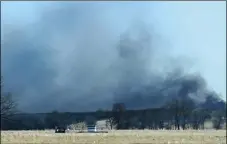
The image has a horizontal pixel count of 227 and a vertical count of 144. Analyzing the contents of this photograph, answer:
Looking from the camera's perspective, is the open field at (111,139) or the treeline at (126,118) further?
the treeline at (126,118)

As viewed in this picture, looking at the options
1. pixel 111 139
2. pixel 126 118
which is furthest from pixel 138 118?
pixel 111 139

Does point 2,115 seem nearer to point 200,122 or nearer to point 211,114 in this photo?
point 200,122

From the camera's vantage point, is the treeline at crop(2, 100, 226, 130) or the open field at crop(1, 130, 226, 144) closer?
the open field at crop(1, 130, 226, 144)

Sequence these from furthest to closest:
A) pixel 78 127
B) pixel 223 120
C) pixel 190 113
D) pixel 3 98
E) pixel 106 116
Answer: pixel 190 113 → pixel 223 120 → pixel 106 116 → pixel 3 98 → pixel 78 127

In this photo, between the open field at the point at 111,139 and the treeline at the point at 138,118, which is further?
the treeline at the point at 138,118

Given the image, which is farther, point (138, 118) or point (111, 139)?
point (138, 118)

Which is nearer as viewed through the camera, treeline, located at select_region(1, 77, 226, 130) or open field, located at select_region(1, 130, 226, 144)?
open field, located at select_region(1, 130, 226, 144)

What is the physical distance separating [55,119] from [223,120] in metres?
37.7

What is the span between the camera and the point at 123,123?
90500 millimetres

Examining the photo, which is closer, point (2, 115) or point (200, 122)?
point (2, 115)

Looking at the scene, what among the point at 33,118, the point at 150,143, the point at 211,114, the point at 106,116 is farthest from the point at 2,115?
the point at 150,143

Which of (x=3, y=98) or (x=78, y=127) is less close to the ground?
(x=3, y=98)

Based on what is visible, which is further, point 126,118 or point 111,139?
point 126,118

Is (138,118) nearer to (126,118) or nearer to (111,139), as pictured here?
(126,118)
